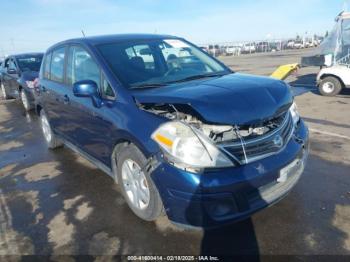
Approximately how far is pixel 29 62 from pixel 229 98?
10113 millimetres

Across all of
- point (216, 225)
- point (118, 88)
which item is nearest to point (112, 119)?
point (118, 88)

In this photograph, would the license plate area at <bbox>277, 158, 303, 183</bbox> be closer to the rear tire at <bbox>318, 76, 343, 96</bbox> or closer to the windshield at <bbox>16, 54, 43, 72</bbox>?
the rear tire at <bbox>318, 76, 343, 96</bbox>

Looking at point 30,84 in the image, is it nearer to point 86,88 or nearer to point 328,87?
point 86,88

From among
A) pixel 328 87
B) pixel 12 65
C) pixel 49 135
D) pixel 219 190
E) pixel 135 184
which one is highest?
pixel 12 65

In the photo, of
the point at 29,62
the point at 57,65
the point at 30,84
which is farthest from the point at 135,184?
the point at 29,62

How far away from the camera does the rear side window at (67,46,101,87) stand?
4.18m

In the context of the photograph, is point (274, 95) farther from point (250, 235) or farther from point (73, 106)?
point (73, 106)

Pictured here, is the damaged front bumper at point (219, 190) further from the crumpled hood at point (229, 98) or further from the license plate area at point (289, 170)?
the crumpled hood at point (229, 98)

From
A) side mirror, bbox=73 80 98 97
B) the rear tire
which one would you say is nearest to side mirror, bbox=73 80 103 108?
side mirror, bbox=73 80 98 97

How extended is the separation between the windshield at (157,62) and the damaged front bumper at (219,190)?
1.31 meters

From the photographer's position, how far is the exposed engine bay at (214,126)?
120 inches

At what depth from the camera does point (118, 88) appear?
373 centimetres

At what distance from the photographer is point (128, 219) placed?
3.80 meters

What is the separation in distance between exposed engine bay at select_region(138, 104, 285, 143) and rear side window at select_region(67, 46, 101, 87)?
1081 millimetres
